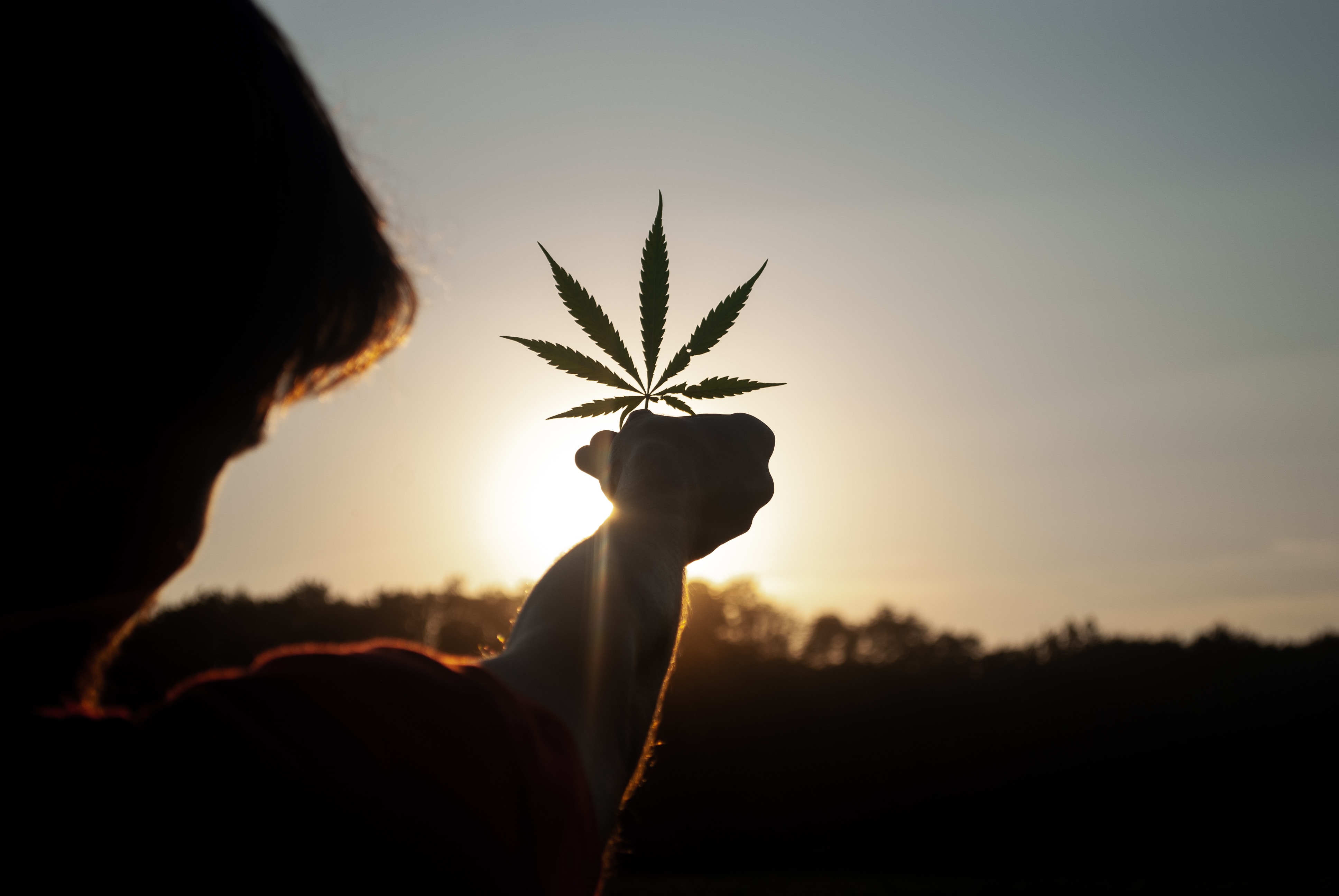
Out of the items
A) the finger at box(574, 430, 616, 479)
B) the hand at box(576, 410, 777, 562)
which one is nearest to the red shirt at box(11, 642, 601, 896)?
the hand at box(576, 410, 777, 562)

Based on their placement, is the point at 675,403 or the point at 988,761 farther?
the point at 988,761

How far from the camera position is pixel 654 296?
2621mm

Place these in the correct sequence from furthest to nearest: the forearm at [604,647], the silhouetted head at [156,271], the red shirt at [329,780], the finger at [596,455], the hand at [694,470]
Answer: the finger at [596,455] → the hand at [694,470] → the forearm at [604,647] → the silhouetted head at [156,271] → the red shirt at [329,780]

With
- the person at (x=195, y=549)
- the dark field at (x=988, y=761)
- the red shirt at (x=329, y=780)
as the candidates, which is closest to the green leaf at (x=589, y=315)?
the person at (x=195, y=549)

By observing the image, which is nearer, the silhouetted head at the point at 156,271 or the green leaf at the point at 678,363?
the silhouetted head at the point at 156,271

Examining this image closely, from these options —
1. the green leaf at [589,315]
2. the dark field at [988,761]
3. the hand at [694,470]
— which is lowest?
the dark field at [988,761]

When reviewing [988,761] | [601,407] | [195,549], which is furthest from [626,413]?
[988,761]

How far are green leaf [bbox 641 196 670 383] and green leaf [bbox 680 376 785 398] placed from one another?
0.16 meters

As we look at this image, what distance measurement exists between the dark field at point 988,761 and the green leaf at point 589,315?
12.1m

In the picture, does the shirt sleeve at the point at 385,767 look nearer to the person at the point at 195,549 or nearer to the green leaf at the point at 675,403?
the person at the point at 195,549

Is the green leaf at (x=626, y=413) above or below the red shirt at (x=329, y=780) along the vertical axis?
above

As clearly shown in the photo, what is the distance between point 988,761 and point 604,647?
15445 mm

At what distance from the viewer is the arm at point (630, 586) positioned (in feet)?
5.29

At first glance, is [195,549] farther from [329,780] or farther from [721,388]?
[721,388]
